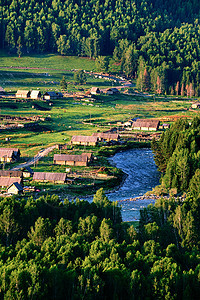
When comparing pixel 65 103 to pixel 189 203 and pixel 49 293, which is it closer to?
pixel 189 203

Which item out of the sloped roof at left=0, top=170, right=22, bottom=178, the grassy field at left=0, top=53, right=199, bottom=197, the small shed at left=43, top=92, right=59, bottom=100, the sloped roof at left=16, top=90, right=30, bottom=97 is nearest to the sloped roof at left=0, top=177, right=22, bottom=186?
the sloped roof at left=0, top=170, right=22, bottom=178

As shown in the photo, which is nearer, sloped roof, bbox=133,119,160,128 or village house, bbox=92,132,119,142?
village house, bbox=92,132,119,142

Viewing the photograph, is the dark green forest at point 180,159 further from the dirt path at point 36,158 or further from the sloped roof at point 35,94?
the sloped roof at point 35,94

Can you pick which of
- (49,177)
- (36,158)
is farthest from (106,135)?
(49,177)

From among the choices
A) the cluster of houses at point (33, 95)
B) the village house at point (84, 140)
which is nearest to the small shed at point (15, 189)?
the village house at point (84, 140)

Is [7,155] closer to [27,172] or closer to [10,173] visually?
[27,172]

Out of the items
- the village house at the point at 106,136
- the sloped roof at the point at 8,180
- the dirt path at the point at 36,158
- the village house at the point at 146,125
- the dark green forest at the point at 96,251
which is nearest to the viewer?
the dark green forest at the point at 96,251

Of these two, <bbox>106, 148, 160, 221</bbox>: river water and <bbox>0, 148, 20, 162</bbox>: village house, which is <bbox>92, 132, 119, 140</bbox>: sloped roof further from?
<bbox>0, 148, 20, 162</bbox>: village house
